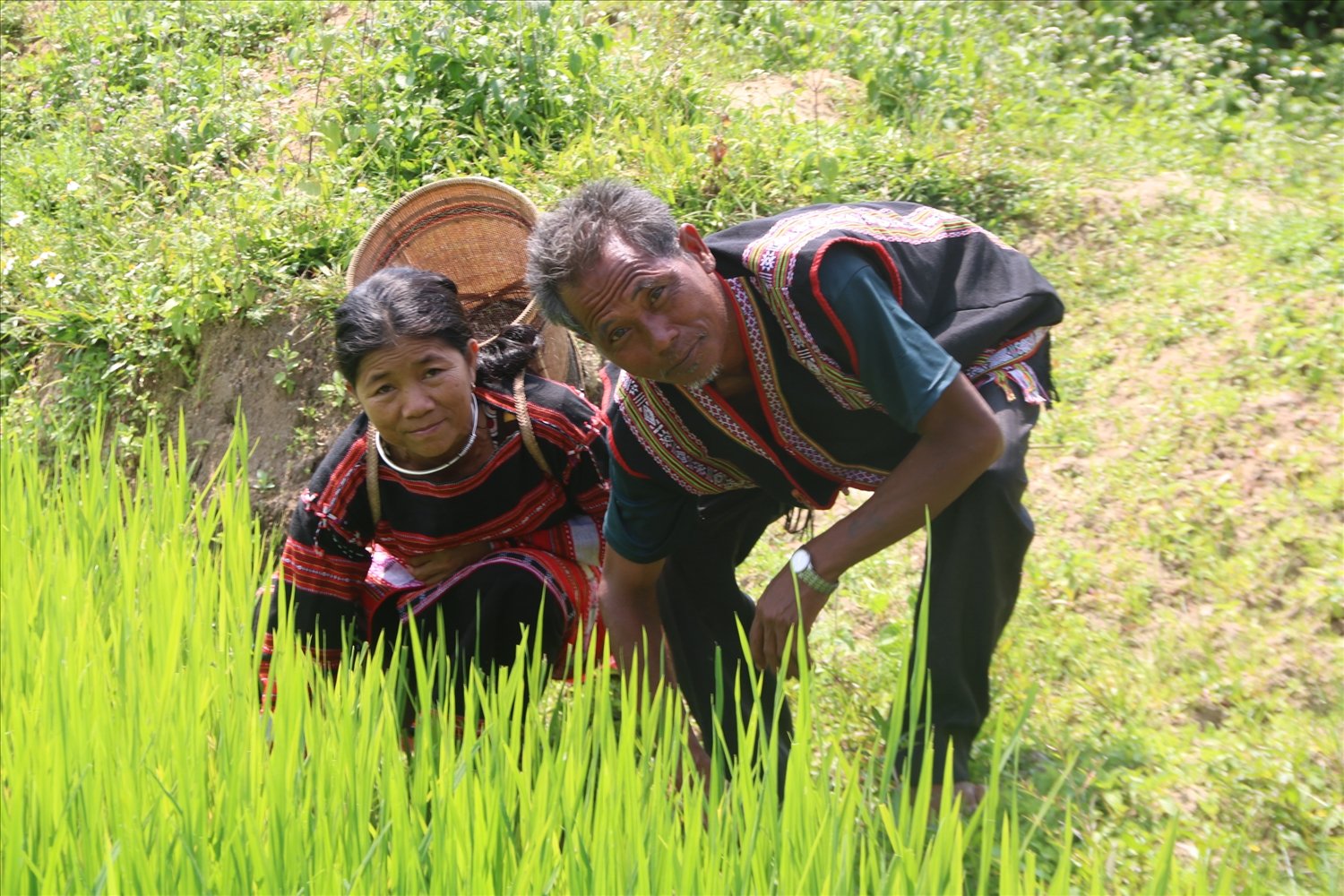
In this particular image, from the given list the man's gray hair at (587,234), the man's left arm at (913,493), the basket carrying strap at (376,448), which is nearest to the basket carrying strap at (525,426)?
the basket carrying strap at (376,448)

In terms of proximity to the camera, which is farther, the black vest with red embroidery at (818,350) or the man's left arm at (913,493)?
the black vest with red embroidery at (818,350)

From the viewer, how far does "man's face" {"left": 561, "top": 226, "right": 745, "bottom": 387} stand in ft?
7.57

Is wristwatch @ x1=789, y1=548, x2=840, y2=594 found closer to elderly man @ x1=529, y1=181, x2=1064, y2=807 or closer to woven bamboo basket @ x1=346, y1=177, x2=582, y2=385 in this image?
elderly man @ x1=529, y1=181, x2=1064, y2=807

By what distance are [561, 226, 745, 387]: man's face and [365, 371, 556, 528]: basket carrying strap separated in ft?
1.92

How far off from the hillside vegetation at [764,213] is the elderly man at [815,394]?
0.84 feet

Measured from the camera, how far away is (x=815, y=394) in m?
2.48

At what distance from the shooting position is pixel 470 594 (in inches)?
118

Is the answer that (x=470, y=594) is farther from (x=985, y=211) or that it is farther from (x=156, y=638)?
(x=985, y=211)

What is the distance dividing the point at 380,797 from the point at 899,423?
1.00 metres

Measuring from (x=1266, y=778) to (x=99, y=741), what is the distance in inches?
82.3

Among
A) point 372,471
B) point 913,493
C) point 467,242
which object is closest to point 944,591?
point 913,493

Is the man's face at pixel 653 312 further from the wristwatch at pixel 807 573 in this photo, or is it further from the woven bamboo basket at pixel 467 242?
the woven bamboo basket at pixel 467 242

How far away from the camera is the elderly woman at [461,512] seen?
2869 mm

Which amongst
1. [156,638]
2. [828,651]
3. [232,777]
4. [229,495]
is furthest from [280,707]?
[828,651]
